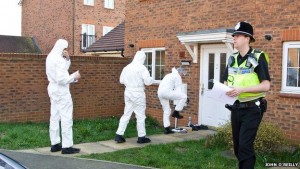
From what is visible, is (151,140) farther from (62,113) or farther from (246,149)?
(246,149)

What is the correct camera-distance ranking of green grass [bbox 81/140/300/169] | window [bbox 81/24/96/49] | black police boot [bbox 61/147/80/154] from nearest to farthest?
green grass [bbox 81/140/300/169] < black police boot [bbox 61/147/80/154] < window [bbox 81/24/96/49]

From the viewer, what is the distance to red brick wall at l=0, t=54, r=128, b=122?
1083 cm

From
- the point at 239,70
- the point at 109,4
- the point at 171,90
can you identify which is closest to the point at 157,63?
the point at 171,90

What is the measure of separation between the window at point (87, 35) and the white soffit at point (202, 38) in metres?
19.2

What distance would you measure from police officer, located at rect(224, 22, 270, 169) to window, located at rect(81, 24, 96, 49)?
25.0 meters

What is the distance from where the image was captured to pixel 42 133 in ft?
30.8

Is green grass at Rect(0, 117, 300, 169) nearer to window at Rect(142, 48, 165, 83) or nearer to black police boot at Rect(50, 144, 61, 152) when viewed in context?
black police boot at Rect(50, 144, 61, 152)

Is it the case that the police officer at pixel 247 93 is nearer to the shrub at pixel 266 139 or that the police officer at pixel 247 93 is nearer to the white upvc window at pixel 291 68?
the shrub at pixel 266 139

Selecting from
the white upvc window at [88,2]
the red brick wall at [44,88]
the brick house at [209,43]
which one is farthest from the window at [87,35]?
the red brick wall at [44,88]

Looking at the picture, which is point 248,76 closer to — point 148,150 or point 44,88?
point 148,150

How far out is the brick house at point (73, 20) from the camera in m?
28.4

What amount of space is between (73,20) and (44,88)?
694 inches

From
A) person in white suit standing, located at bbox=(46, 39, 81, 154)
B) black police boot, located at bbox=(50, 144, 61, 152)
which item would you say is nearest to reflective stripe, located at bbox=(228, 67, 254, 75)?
person in white suit standing, located at bbox=(46, 39, 81, 154)

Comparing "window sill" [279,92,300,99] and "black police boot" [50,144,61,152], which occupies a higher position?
"window sill" [279,92,300,99]
